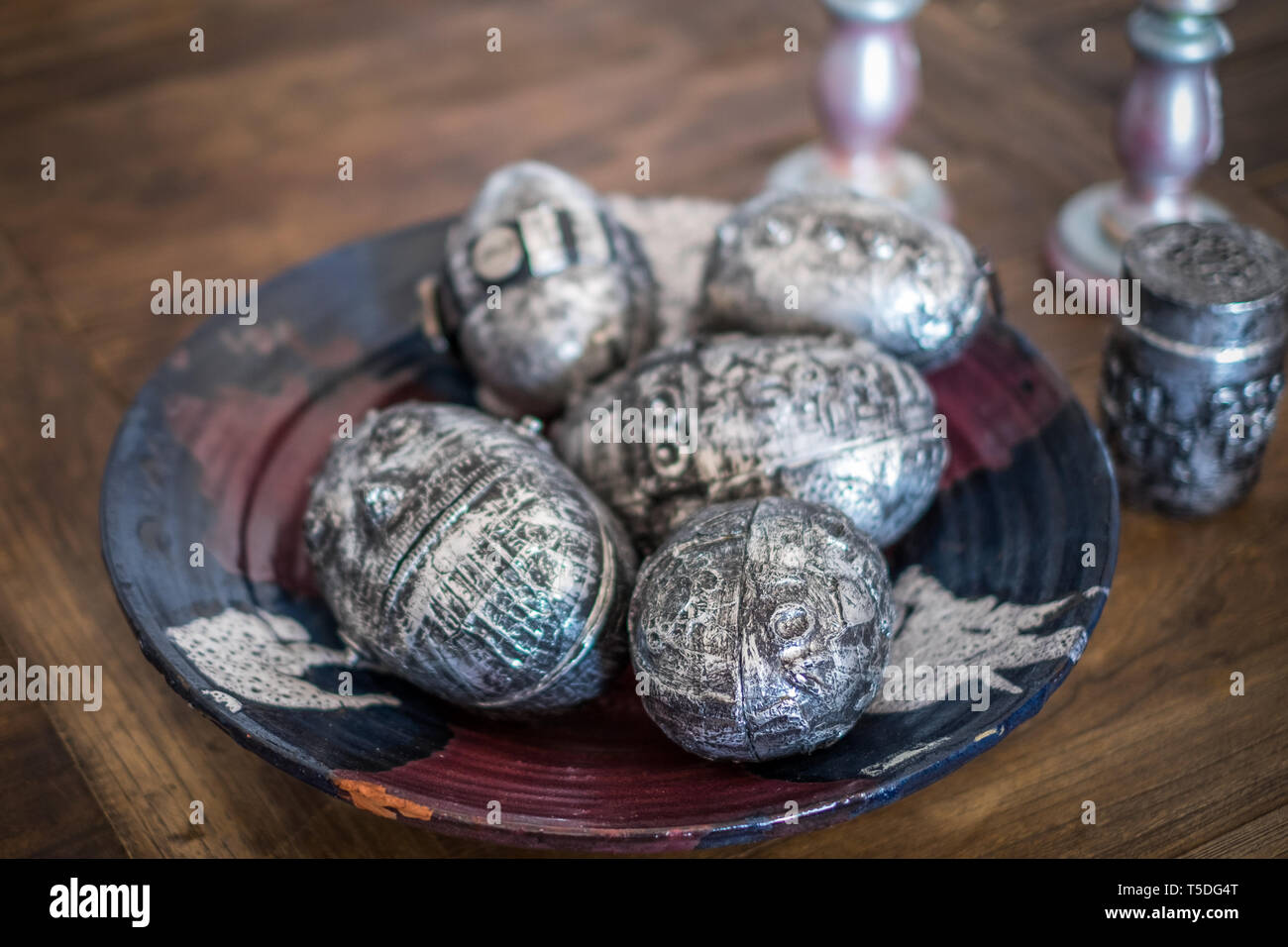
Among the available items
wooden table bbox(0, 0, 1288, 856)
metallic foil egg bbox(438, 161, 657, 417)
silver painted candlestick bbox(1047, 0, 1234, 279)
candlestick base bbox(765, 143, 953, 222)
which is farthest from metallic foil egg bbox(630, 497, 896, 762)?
candlestick base bbox(765, 143, 953, 222)

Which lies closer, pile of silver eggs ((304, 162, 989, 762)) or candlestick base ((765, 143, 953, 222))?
pile of silver eggs ((304, 162, 989, 762))

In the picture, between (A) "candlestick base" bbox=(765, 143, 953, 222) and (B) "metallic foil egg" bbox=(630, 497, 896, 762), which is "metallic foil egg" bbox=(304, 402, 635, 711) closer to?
(B) "metallic foil egg" bbox=(630, 497, 896, 762)

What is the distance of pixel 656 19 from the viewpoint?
152 cm

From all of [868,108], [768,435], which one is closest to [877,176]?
[868,108]

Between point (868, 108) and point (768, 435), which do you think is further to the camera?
point (868, 108)

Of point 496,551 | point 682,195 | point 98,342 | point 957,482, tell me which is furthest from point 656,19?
point 496,551

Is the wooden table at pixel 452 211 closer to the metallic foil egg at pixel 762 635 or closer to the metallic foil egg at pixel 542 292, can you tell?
the metallic foil egg at pixel 762 635

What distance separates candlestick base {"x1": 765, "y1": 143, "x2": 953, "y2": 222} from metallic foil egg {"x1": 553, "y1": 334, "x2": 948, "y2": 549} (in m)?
0.45

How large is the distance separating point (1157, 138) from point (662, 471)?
0.61 meters

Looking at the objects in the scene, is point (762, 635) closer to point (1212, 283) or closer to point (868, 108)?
point (1212, 283)

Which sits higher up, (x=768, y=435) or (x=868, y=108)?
(x=868, y=108)

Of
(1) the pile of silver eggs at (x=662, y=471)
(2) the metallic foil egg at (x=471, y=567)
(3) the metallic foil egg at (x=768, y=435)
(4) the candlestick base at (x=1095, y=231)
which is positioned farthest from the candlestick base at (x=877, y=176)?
(2) the metallic foil egg at (x=471, y=567)

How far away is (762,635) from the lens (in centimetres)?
65

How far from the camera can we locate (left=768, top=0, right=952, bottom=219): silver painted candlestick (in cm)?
116
